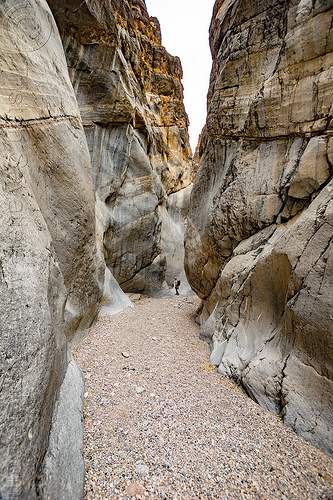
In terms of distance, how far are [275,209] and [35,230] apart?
18.1 feet

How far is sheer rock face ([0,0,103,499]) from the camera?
227cm

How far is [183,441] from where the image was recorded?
358cm

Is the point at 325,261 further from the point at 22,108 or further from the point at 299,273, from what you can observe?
the point at 22,108

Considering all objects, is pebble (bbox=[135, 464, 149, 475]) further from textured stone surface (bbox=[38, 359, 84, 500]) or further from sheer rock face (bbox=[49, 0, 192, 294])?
sheer rock face (bbox=[49, 0, 192, 294])

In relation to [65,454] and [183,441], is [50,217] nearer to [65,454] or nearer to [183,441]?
[65,454]

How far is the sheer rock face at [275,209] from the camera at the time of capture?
4117mm

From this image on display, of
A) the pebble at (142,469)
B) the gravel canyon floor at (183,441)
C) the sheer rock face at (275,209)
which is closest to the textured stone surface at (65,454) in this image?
the gravel canyon floor at (183,441)

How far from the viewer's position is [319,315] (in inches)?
158

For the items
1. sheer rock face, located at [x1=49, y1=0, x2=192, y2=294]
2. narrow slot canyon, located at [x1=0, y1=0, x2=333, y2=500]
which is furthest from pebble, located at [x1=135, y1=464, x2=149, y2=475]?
sheer rock face, located at [x1=49, y1=0, x2=192, y2=294]

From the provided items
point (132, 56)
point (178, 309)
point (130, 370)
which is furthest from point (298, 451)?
point (132, 56)

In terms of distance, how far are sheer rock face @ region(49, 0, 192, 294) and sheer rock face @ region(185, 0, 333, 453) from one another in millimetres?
5755

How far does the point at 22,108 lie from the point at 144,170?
40.4 ft

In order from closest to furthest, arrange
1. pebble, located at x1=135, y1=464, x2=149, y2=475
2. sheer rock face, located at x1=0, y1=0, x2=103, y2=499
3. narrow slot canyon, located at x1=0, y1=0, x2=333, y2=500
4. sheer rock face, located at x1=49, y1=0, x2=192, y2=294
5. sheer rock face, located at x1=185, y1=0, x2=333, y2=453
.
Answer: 1. sheer rock face, located at x1=0, y1=0, x2=103, y2=499
2. narrow slot canyon, located at x1=0, y1=0, x2=333, y2=500
3. pebble, located at x1=135, y1=464, x2=149, y2=475
4. sheer rock face, located at x1=185, y1=0, x2=333, y2=453
5. sheer rock face, located at x1=49, y1=0, x2=192, y2=294

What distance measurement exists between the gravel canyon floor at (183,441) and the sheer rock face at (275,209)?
47 cm
